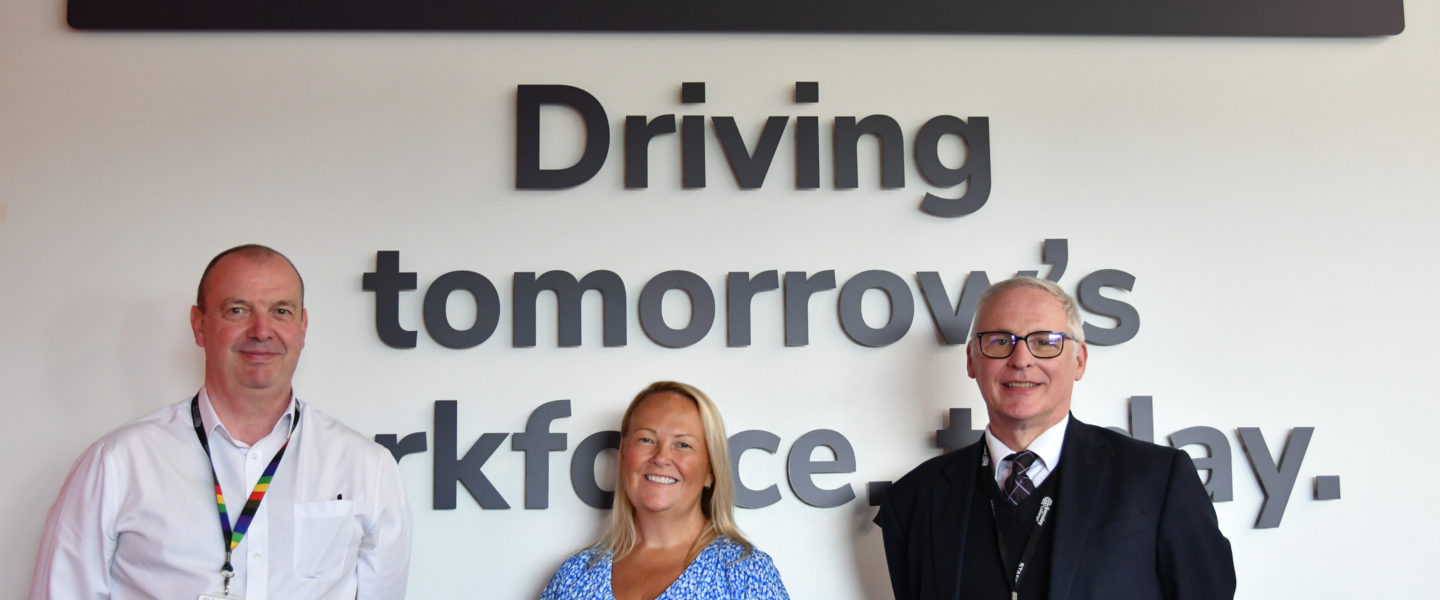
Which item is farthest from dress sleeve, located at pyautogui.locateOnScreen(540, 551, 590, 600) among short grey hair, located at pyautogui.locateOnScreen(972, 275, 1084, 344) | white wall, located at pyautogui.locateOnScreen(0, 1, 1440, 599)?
short grey hair, located at pyautogui.locateOnScreen(972, 275, 1084, 344)

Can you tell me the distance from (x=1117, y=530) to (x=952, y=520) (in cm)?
38

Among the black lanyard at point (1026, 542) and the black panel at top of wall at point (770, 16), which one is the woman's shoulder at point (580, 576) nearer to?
the black lanyard at point (1026, 542)

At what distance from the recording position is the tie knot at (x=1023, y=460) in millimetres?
2469

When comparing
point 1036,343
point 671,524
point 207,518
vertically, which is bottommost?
point 671,524

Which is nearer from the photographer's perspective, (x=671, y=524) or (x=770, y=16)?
(x=671, y=524)

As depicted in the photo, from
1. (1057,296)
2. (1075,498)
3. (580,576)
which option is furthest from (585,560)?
(1057,296)

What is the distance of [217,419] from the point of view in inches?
95.5

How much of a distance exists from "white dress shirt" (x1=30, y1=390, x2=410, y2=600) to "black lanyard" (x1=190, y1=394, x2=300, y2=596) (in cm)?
1

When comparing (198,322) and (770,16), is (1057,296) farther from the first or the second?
(198,322)

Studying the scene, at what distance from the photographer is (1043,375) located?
2.47m

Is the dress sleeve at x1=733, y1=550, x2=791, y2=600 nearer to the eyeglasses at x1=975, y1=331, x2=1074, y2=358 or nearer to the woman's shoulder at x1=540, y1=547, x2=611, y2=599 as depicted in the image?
the woman's shoulder at x1=540, y1=547, x2=611, y2=599

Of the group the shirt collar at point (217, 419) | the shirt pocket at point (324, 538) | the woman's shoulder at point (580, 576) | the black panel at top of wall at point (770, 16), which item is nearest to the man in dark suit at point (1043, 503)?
the woman's shoulder at point (580, 576)

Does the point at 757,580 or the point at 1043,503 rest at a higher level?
the point at 1043,503

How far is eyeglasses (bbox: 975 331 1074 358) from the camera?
249 cm
